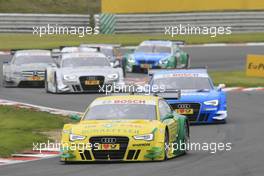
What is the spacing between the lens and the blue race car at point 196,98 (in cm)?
2295

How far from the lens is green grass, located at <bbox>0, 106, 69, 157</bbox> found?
18781 mm

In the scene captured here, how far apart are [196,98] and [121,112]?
262 inches

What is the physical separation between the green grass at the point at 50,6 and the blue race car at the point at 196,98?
3369 centimetres

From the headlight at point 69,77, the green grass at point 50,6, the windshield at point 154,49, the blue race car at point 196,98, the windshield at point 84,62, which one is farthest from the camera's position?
the green grass at point 50,6

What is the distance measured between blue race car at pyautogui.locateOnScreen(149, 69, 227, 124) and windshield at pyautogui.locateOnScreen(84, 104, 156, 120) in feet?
19.0


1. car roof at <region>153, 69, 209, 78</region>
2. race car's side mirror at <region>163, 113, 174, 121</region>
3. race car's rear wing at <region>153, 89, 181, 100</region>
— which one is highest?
race car's side mirror at <region>163, 113, 174, 121</region>

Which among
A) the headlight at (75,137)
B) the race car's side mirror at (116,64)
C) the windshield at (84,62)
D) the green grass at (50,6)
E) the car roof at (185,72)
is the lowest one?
the race car's side mirror at (116,64)

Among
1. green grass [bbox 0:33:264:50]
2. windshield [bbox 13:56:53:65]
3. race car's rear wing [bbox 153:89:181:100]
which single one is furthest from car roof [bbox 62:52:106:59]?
green grass [bbox 0:33:264:50]

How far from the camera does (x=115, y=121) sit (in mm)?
16141

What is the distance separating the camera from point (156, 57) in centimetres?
4081

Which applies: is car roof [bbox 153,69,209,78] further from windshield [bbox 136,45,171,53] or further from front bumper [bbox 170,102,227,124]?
windshield [bbox 136,45,171,53]

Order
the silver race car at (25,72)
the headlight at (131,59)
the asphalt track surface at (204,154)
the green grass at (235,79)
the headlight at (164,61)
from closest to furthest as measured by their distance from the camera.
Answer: the asphalt track surface at (204,154) → the silver race car at (25,72) → the green grass at (235,79) → the headlight at (164,61) → the headlight at (131,59)

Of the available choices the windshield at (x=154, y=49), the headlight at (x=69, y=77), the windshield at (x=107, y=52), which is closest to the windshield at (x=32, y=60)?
the windshield at (x=107, y=52)

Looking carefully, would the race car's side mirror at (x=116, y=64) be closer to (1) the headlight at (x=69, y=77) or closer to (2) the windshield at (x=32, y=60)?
(2) the windshield at (x=32, y=60)
